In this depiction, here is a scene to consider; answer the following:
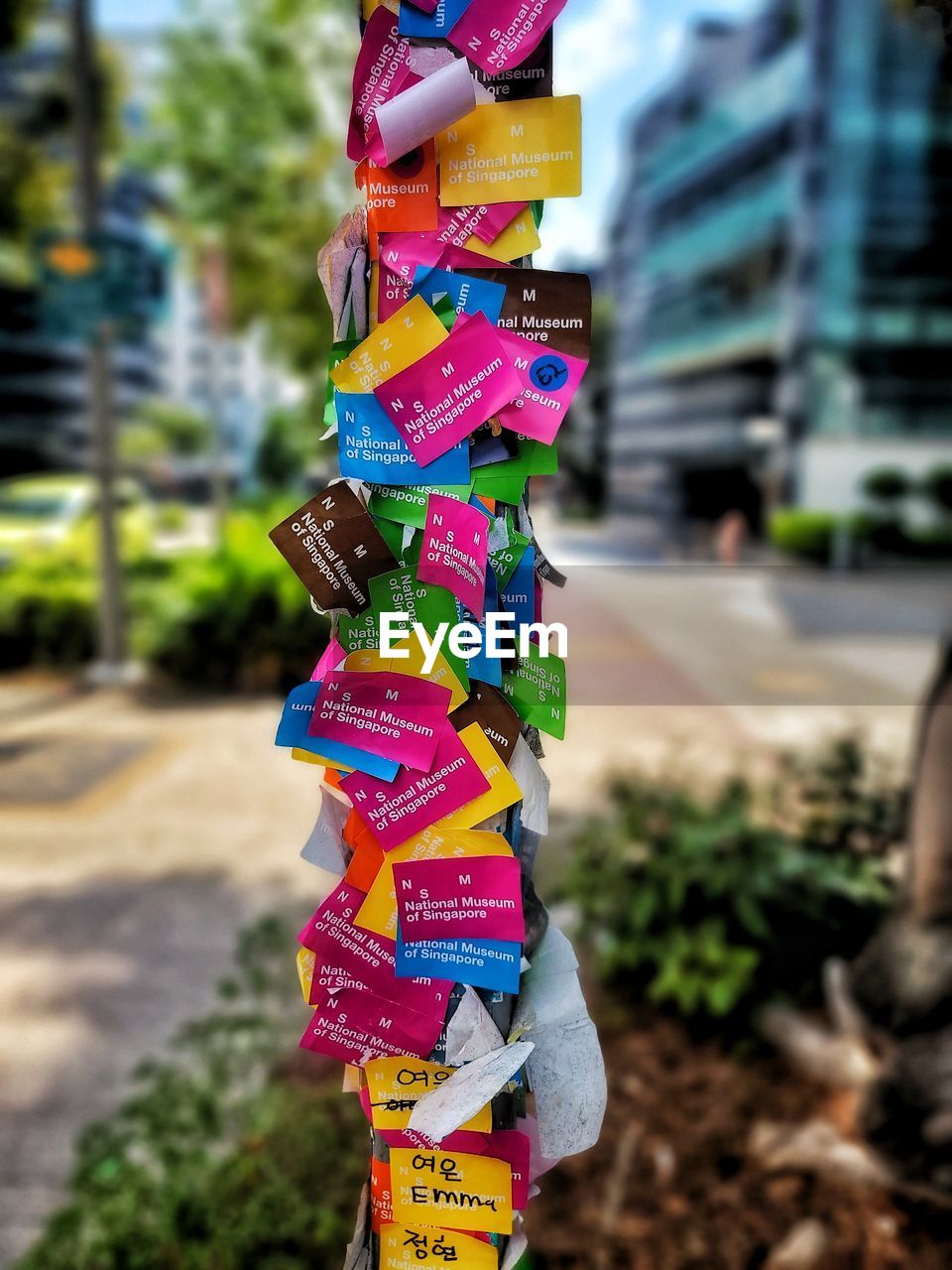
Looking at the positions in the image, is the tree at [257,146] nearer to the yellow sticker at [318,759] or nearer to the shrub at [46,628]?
the shrub at [46,628]

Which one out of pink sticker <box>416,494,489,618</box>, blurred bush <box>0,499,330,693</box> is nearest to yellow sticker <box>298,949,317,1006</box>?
pink sticker <box>416,494,489,618</box>

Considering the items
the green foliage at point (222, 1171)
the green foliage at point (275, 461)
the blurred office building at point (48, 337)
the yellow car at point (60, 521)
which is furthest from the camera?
the green foliage at point (275, 461)

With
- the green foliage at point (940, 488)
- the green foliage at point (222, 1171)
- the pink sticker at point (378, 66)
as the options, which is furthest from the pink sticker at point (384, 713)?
the green foliage at point (940, 488)

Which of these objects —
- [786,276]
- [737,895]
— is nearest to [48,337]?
[737,895]

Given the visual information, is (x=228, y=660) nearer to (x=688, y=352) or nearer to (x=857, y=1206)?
(x=857, y=1206)

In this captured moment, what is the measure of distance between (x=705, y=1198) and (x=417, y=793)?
6.38 ft

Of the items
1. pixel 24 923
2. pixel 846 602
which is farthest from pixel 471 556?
pixel 846 602

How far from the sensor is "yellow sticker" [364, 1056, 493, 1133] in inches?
38.5

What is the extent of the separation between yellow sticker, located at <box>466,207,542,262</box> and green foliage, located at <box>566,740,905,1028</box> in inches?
93.1

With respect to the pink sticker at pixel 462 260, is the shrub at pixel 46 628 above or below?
below

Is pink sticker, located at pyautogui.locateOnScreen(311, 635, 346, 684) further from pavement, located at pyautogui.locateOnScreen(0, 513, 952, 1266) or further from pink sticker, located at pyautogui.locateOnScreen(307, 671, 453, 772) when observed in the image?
pavement, located at pyautogui.locateOnScreen(0, 513, 952, 1266)

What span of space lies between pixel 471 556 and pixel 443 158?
0.33m

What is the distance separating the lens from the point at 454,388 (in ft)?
2.94

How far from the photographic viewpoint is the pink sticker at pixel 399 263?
0.90 metres
